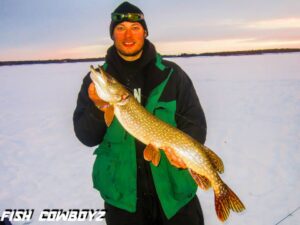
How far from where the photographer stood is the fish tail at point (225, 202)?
2637 millimetres

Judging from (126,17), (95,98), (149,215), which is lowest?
(149,215)

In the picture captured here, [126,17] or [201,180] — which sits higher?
[126,17]

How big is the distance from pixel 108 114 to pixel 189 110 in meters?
0.61

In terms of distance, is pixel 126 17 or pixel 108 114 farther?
pixel 126 17

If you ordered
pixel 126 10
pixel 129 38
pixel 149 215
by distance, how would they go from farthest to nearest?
1. pixel 126 10
2. pixel 129 38
3. pixel 149 215

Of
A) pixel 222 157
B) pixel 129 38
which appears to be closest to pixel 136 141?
pixel 129 38

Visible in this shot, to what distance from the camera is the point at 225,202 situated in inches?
105

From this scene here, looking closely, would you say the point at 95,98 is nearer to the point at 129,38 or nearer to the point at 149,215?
the point at 129,38

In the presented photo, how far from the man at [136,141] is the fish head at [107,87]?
7 cm

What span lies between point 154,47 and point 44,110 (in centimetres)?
1006

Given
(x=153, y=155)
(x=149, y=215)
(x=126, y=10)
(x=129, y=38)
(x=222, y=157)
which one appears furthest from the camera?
(x=222, y=157)

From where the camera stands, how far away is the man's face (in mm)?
2840

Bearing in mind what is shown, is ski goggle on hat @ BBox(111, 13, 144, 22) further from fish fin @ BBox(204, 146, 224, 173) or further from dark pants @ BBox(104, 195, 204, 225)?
dark pants @ BBox(104, 195, 204, 225)

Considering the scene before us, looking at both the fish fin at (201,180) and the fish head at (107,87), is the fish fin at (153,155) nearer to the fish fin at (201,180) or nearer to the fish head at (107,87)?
the fish fin at (201,180)
